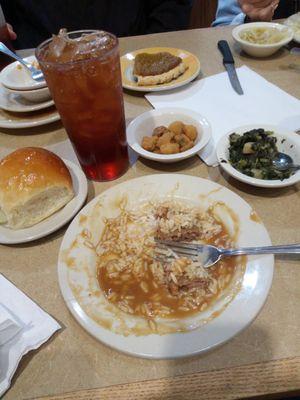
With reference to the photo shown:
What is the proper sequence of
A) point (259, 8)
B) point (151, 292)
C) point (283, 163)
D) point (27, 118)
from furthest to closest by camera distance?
point (259, 8), point (27, 118), point (283, 163), point (151, 292)

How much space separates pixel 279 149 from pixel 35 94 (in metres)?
1.02

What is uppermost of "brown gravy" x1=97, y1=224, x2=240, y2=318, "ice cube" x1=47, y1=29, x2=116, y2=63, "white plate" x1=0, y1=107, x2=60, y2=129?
"ice cube" x1=47, y1=29, x2=116, y2=63

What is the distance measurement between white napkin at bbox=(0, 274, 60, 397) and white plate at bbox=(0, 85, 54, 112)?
838 millimetres

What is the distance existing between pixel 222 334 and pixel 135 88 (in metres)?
1.20

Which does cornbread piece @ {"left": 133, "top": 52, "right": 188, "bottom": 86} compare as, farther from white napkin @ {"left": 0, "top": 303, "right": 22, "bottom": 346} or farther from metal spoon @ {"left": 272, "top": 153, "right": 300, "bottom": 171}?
white napkin @ {"left": 0, "top": 303, "right": 22, "bottom": 346}

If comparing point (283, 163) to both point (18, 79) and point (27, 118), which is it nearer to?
point (27, 118)

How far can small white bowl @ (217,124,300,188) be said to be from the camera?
99 cm

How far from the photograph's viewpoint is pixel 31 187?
0.97 metres

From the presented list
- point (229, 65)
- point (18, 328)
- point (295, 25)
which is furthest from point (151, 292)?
point (295, 25)

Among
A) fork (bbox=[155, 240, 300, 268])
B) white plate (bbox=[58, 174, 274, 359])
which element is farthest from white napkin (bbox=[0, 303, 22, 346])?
fork (bbox=[155, 240, 300, 268])

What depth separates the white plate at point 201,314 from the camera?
2.27 feet

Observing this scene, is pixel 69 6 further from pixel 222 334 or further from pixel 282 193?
pixel 222 334

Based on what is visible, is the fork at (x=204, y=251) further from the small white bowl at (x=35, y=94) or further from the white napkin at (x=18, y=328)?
the small white bowl at (x=35, y=94)

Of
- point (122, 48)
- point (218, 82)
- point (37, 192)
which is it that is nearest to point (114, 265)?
point (37, 192)
